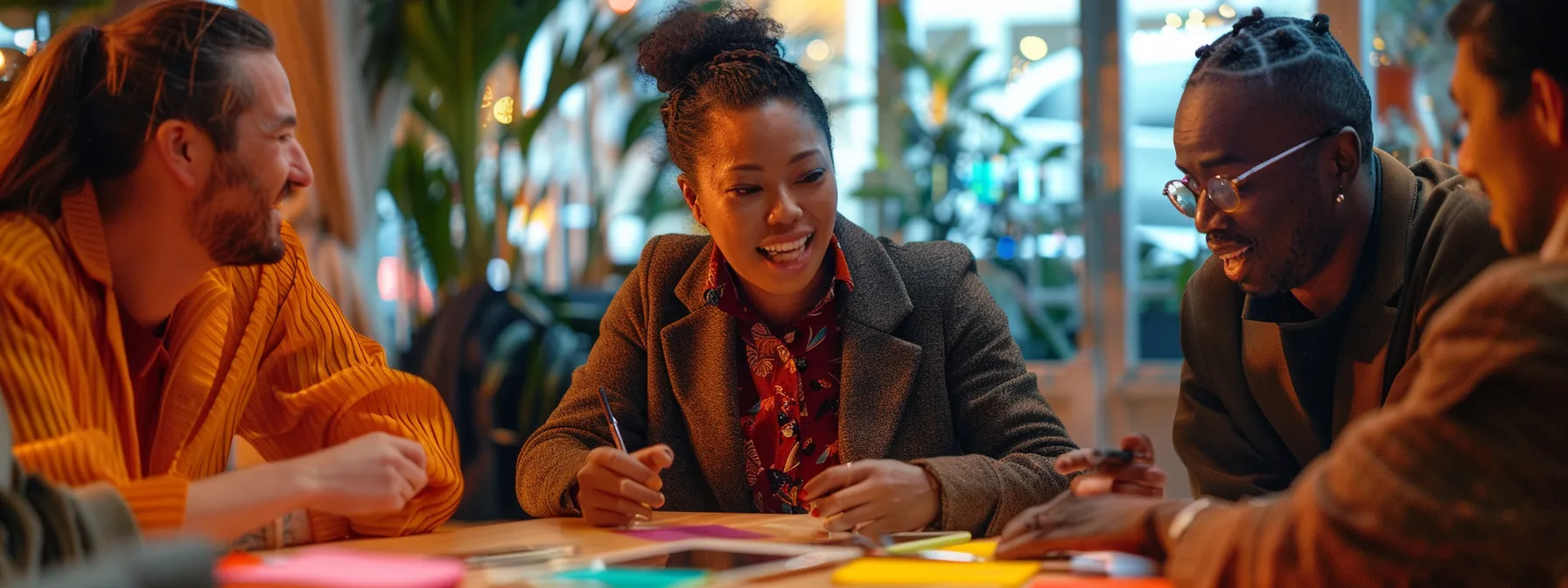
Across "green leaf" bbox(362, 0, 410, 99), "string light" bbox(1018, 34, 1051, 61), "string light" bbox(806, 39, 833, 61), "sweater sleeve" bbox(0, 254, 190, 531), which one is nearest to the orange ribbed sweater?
"sweater sleeve" bbox(0, 254, 190, 531)

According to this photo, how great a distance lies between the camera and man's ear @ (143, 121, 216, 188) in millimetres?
1500

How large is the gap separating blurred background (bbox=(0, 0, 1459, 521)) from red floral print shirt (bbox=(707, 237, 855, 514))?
70.2 inches

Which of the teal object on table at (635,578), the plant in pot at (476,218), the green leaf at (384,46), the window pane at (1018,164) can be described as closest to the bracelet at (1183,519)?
the teal object on table at (635,578)

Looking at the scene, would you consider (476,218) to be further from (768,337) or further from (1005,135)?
(768,337)

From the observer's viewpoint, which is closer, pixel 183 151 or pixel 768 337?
pixel 183 151

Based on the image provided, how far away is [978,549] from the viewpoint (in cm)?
135

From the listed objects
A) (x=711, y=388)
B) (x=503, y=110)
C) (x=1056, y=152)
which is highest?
(x=503, y=110)

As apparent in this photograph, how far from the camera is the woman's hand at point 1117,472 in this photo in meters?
1.43

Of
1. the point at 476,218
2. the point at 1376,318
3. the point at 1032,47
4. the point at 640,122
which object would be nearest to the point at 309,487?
the point at 1376,318

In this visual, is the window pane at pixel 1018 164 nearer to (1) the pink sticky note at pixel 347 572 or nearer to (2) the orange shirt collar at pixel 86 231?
(2) the orange shirt collar at pixel 86 231

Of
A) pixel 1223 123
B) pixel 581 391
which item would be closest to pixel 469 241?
pixel 581 391

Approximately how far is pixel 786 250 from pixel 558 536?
1.78ft

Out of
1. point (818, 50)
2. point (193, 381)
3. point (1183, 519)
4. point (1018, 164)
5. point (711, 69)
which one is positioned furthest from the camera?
point (818, 50)

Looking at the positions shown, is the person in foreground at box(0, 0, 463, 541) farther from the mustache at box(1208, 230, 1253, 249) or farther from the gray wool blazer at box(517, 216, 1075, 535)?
the mustache at box(1208, 230, 1253, 249)
